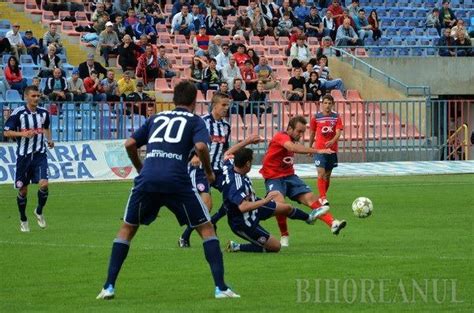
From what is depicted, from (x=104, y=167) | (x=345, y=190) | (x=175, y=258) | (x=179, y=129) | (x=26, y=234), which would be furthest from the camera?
(x=104, y=167)

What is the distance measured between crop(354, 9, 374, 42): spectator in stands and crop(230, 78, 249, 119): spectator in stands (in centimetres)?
839

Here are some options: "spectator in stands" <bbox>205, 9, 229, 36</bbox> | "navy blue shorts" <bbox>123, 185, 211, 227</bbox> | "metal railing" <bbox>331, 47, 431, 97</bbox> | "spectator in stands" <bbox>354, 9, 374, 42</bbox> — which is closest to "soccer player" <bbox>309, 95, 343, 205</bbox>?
"navy blue shorts" <bbox>123, 185, 211, 227</bbox>

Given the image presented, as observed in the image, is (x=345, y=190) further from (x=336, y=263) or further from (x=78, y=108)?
(x=336, y=263)

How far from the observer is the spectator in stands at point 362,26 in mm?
42469

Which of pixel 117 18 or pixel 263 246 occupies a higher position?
pixel 117 18

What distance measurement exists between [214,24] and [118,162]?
10318mm

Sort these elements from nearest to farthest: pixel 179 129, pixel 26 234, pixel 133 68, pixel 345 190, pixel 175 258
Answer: pixel 179 129, pixel 175 258, pixel 26 234, pixel 345 190, pixel 133 68

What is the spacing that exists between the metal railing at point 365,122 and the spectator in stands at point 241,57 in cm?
290

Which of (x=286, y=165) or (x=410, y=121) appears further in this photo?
(x=410, y=121)

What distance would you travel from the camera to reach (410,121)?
36812 mm

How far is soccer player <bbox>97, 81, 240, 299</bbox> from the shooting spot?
39.3ft

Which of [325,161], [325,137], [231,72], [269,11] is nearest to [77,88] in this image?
[231,72]

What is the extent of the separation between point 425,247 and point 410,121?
20488 millimetres

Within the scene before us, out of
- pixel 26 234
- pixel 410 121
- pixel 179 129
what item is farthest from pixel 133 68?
pixel 179 129
